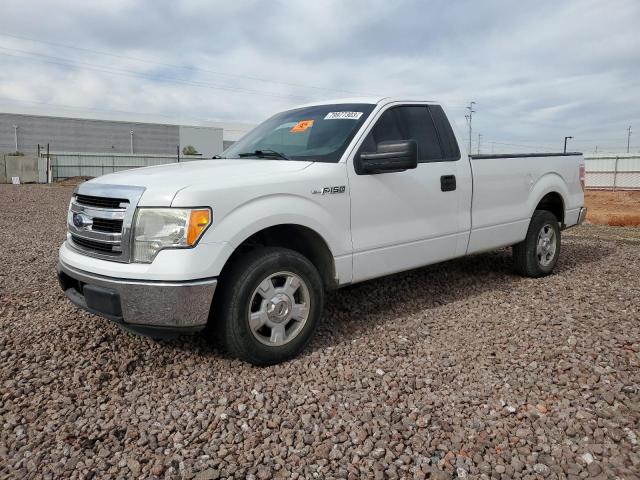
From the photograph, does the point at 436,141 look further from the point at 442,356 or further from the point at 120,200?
the point at 120,200

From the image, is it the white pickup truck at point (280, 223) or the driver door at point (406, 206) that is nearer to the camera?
the white pickup truck at point (280, 223)

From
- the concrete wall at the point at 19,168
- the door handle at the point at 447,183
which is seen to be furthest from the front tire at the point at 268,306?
the concrete wall at the point at 19,168

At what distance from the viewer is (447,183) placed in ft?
14.8

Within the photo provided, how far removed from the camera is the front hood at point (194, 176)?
3.06 m

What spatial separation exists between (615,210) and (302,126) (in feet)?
50.4

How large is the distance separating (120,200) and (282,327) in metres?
1.34

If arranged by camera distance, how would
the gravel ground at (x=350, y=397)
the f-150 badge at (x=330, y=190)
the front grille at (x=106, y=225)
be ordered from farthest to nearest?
the f-150 badge at (x=330, y=190)
the front grille at (x=106, y=225)
the gravel ground at (x=350, y=397)

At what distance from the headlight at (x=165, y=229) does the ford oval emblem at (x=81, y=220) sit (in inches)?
20.9

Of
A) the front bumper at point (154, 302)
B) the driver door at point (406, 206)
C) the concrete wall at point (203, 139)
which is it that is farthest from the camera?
the concrete wall at point (203, 139)

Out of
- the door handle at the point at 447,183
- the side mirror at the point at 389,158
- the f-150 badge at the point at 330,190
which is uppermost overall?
the side mirror at the point at 389,158

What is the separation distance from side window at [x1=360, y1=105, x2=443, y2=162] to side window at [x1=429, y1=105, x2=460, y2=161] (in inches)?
2.4

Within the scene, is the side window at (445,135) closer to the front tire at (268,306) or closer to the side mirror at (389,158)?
the side mirror at (389,158)

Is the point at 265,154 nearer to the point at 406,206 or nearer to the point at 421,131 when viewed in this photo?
the point at 406,206

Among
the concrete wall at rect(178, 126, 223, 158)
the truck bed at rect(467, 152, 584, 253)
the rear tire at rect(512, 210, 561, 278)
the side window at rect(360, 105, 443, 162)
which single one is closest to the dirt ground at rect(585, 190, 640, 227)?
the truck bed at rect(467, 152, 584, 253)
